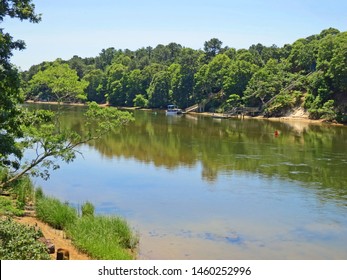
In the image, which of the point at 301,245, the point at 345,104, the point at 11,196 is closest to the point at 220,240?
the point at 301,245

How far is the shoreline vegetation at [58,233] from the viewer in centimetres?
1103

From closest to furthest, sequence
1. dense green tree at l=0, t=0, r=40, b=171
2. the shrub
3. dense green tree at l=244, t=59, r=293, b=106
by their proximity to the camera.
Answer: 1. dense green tree at l=0, t=0, r=40, b=171
2. dense green tree at l=244, t=59, r=293, b=106
3. the shrub

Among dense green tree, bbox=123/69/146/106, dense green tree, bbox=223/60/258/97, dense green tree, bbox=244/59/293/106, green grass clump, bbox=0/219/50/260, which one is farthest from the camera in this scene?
dense green tree, bbox=123/69/146/106

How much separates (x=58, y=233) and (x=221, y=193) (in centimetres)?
1066

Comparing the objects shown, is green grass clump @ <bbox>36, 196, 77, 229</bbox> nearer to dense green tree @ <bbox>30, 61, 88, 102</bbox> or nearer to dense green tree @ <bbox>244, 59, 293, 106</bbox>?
dense green tree @ <bbox>30, 61, 88, 102</bbox>

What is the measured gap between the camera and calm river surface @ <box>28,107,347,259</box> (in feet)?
56.1

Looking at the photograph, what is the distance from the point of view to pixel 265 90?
74000 millimetres

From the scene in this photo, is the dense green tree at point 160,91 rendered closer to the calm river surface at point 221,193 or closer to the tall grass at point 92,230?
the calm river surface at point 221,193

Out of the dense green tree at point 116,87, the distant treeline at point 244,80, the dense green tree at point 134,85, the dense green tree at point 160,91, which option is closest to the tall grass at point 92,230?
the distant treeline at point 244,80

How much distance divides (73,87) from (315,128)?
4198 centimetres

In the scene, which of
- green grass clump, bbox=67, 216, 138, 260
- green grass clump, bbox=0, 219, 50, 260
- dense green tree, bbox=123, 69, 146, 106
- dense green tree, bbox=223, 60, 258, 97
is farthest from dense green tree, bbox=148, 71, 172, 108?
green grass clump, bbox=0, 219, 50, 260

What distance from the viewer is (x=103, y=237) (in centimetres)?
1491

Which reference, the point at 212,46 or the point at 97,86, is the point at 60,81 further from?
the point at 97,86

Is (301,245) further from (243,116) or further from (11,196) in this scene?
(243,116)
